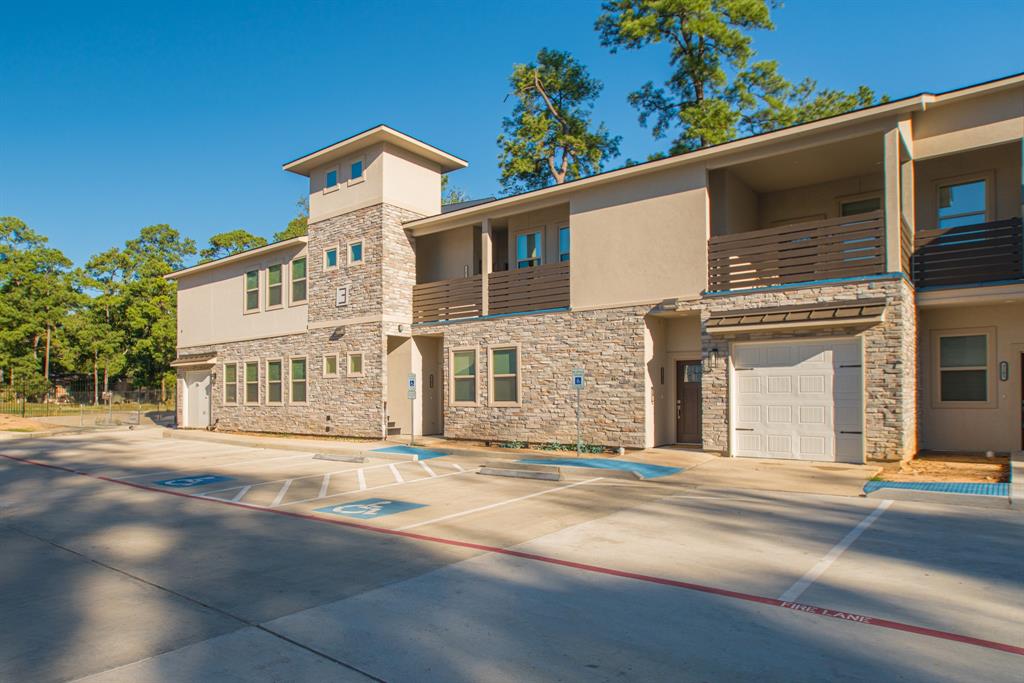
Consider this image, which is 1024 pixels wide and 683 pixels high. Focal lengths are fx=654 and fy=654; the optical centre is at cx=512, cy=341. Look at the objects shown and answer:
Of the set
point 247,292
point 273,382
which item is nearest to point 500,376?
point 273,382

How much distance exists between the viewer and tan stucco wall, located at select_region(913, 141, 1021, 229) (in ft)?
48.8

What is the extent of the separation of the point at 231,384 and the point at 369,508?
20.0m

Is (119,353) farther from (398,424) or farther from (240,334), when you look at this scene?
(398,424)

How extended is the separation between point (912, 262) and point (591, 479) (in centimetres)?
912

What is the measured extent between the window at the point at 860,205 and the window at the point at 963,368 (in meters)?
3.70

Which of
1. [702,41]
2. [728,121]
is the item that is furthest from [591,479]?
[702,41]

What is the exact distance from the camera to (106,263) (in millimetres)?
59844

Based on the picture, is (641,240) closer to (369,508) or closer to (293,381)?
(369,508)

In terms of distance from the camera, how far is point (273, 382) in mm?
25891

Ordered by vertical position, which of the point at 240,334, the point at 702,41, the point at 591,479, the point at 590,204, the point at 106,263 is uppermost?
the point at 702,41

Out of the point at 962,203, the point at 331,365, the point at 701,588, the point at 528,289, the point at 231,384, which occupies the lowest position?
the point at 701,588

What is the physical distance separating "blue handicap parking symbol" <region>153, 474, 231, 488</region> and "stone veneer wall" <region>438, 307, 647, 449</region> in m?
7.79

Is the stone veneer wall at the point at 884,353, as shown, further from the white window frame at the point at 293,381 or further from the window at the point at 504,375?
the white window frame at the point at 293,381

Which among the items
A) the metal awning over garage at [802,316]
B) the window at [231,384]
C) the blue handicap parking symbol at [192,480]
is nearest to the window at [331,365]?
the window at [231,384]
